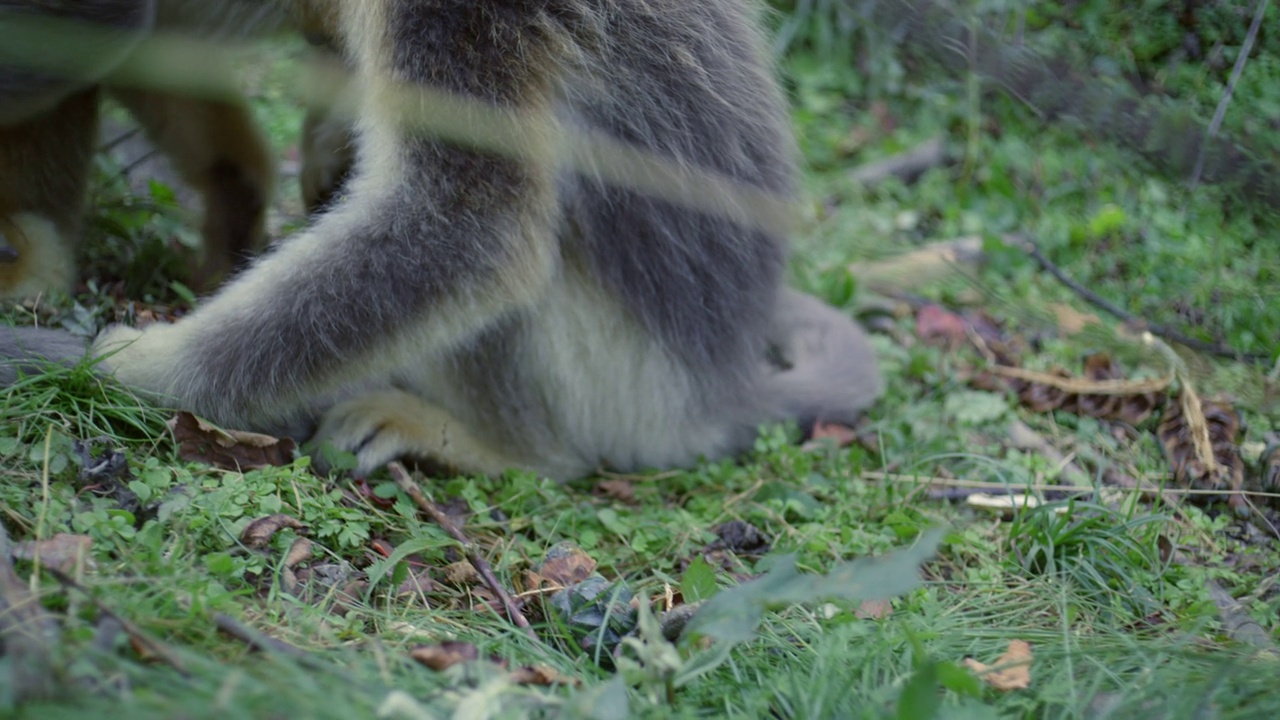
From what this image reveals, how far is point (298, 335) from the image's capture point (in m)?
2.77

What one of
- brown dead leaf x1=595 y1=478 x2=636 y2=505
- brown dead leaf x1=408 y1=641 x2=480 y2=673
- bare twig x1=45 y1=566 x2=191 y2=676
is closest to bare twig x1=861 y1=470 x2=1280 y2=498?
brown dead leaf x1=595 y1=478 x2=636 y2=505

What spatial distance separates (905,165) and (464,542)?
13.5 feet

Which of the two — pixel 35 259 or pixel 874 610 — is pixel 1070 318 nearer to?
pixel 874 610

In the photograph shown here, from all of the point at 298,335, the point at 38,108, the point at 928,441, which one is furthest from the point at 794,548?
the point at 38,108

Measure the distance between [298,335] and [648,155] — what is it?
1.14 meters

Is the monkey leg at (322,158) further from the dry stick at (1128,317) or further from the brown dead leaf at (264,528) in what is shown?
the dry stick at (1128,317)

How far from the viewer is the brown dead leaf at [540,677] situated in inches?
76.0

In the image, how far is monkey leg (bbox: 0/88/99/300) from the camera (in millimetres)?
3141

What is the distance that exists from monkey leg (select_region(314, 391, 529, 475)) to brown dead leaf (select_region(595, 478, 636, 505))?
0.27 metres

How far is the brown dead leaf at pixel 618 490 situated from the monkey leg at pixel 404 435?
0.27 meters

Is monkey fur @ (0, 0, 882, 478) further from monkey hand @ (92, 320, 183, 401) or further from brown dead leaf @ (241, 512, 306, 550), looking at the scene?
brown dead leaf @ (241, 512, 306, 550)

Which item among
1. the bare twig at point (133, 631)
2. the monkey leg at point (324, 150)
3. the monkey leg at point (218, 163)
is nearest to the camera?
the bare twig at point (133, 631)

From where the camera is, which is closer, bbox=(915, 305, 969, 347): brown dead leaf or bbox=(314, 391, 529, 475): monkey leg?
bbox=(314, 391, 529, 475): monkey leg

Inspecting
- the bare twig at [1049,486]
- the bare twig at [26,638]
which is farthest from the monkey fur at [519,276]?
the bare twig at [26,638]
